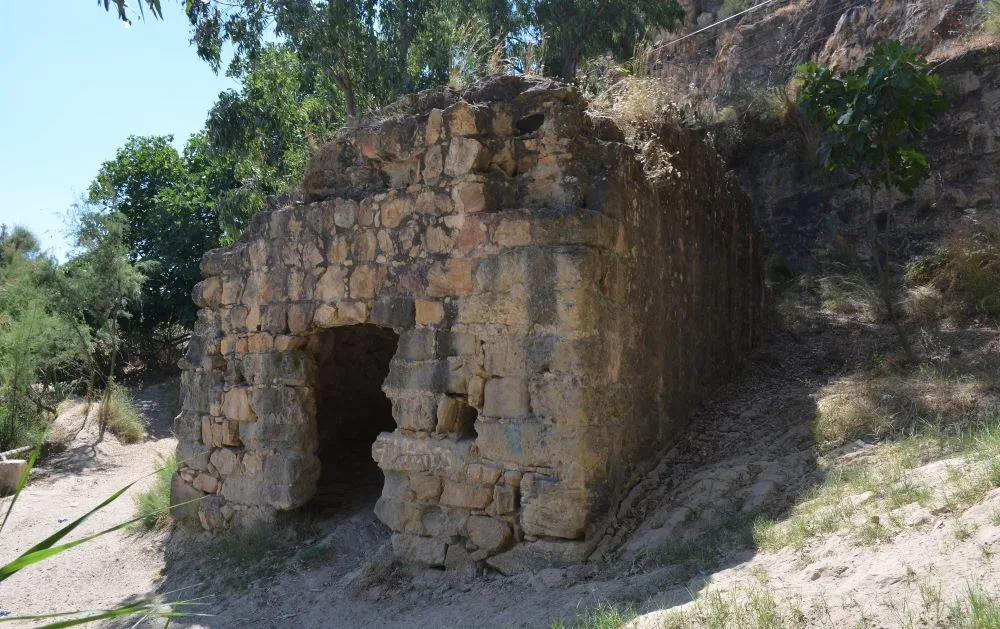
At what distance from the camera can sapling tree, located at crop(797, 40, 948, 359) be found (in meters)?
6.82

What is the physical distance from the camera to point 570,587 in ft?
13.4

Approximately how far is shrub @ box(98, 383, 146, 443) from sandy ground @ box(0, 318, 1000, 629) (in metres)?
4.45

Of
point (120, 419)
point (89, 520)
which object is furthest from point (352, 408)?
point (120, 419)

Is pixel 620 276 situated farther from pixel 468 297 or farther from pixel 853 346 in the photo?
pixel 853 346

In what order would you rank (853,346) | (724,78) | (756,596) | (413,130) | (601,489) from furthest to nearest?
(724,78)
(853,346)
(413,130)
(601,489)
(756,596)

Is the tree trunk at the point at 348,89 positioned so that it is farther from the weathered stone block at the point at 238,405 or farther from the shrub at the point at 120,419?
the weathered stone block at the point at 238,405

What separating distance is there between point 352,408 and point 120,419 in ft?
22.3

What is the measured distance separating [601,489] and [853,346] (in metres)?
4.61

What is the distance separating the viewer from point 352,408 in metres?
7.43

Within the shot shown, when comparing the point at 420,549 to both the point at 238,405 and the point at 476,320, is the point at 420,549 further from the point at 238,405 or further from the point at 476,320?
the point at 238,405

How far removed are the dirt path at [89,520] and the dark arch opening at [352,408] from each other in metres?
1.49

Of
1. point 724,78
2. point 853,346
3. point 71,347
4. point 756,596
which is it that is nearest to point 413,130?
point 756,596

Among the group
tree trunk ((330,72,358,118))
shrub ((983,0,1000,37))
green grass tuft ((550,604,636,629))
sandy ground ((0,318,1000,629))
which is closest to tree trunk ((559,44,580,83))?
tree trunk ((330,72,358,118))

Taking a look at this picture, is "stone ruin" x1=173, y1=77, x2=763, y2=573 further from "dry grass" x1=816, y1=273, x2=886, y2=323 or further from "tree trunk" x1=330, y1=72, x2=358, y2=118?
"tree trunk" x1=330, y1=72, x2=358, y2=118
